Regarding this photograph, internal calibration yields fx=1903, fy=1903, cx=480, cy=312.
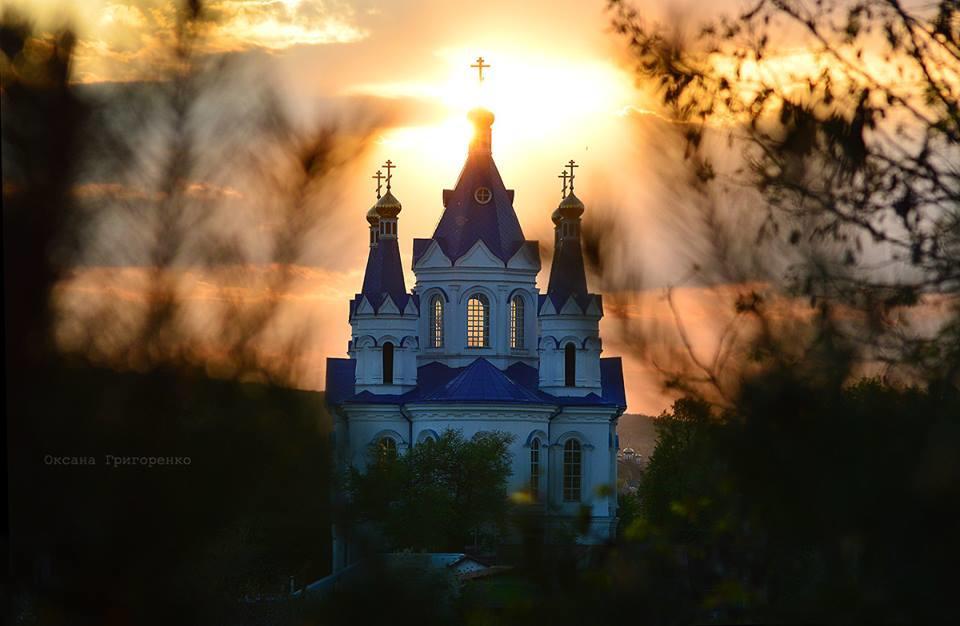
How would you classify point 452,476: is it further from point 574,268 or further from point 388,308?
point 574,268

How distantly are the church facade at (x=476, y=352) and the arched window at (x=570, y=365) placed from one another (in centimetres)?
4

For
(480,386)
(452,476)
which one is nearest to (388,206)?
(480,386)

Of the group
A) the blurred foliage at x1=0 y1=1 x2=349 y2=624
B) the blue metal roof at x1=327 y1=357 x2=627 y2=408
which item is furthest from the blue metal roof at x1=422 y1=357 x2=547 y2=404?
the blurred foliage at x1=0 y1=1 x2=349 y2=624

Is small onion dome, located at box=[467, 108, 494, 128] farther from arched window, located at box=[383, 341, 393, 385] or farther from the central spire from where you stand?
arched window, located at box=[383, 341, 393, 385]

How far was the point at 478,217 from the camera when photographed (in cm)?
5050

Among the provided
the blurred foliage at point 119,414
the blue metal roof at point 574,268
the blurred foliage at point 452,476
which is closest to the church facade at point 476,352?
the blurred foliage at point 452,476

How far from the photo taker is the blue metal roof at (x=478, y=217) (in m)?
49.7

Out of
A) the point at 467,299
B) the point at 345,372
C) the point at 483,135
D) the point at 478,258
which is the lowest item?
the point at 345,372

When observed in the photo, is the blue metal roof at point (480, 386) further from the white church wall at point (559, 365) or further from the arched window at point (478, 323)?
the arched window at point (478, 323)

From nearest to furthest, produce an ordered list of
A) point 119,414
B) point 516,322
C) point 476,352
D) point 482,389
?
point 119,414, point 482,389, point 476,352, point 516,322

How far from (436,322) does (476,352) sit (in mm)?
1404

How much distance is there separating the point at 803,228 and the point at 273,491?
2112 millimetres

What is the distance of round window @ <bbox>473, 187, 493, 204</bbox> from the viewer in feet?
167

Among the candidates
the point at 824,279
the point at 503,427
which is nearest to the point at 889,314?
the point at 824,279
